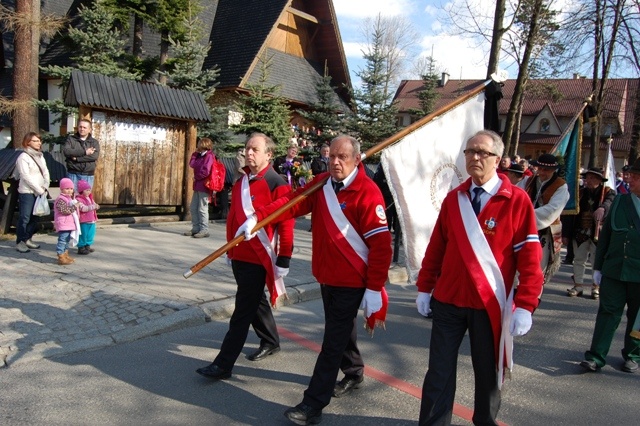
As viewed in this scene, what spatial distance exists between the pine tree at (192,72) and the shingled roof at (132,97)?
414 cm

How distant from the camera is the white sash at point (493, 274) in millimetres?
3365

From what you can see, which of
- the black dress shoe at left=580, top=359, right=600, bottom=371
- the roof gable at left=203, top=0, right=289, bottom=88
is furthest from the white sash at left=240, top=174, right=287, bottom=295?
the roof gable at left=203, top=0, right=289, bottom=88

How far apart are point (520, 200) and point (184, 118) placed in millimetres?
9055

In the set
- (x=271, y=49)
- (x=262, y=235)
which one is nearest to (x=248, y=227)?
(x=262, y=235)

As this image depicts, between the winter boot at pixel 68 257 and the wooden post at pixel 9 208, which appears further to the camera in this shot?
the wooden post at pixel 9 208

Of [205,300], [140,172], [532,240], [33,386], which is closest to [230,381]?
[33,386]

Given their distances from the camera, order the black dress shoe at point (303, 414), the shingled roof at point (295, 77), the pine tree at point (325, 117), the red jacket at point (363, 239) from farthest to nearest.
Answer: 1. the shingled roof at point (295, 77)
2. the pine tree at point (325, 117)
3. the red jacket at point (363, 239)
4. the black dress shoe at point (303, 414)

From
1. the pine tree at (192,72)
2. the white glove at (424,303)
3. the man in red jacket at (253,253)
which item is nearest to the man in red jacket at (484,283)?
the white glove at (424,303)

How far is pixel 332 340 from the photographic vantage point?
386cm

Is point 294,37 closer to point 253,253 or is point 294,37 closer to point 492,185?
point 253,253

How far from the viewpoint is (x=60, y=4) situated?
24359 millimetres

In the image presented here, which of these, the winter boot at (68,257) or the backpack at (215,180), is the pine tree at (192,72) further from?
the winter boot at (68,257)

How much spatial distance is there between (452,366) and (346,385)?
1.22m

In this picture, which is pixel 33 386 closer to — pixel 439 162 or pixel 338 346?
pixel 338 346
